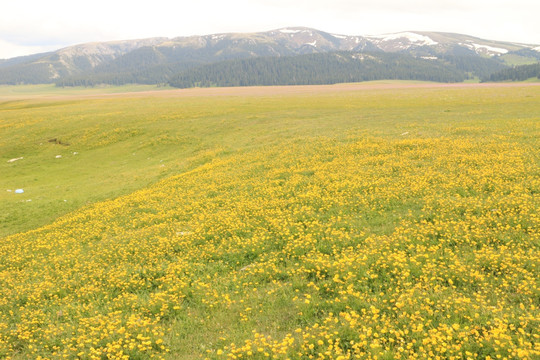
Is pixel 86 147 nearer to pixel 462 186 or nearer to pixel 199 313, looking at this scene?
pixel 199 313

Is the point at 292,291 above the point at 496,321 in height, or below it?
below

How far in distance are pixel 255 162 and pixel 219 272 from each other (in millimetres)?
16517

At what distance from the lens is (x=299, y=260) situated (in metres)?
11.8

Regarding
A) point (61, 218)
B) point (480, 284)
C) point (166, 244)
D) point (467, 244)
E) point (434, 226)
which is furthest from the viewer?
point (61, 218)

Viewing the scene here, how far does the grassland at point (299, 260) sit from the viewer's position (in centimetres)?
781

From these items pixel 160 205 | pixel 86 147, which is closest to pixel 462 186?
pixel 160 205

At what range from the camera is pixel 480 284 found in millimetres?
8703

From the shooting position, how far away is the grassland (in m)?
7.81

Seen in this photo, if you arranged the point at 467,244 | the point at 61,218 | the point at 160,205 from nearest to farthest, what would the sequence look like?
1. the point at 467,244
2. the point at 160,205
3. the point at 61,218

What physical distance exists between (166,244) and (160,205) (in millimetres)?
6394

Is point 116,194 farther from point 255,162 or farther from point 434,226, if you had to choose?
point 434,226

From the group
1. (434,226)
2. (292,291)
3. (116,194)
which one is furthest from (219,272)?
(116,194)

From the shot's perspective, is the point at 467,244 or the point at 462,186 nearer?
the point at 467,244

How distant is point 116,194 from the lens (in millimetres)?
26516
